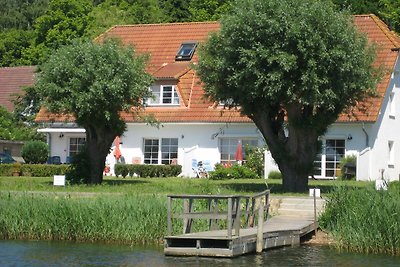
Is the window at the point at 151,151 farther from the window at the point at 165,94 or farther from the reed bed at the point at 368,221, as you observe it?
the reed bed at the point at 368,221

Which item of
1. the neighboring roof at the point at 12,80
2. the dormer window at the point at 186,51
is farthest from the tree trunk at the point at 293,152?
the neighboring roof at the point at 12,80

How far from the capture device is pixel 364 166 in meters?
45.7

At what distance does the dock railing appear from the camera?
76.9 feet

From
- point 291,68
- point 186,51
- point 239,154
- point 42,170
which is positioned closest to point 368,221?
point 291,68

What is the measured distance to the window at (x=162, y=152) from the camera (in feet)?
163

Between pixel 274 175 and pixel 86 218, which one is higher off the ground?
pixel 274 175

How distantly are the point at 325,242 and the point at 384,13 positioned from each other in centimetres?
4105

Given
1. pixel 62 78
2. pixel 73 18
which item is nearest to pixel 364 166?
pixel 62 78

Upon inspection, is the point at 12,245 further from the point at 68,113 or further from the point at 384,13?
the point at 384,13

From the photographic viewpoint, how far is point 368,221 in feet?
80.3

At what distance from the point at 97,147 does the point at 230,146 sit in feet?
39.9

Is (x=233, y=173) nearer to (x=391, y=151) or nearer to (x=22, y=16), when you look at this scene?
(x=391, y=151)

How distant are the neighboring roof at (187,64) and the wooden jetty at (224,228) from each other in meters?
17.7

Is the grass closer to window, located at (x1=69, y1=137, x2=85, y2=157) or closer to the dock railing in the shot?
the dock railing
